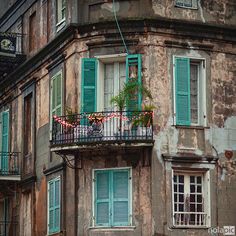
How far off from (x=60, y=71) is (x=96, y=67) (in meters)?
1.96

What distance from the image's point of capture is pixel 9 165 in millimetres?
30516

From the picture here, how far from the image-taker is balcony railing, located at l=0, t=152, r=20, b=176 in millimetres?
29656

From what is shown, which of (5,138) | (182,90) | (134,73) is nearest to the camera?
(134,73)

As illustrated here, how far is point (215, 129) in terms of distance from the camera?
25.2m

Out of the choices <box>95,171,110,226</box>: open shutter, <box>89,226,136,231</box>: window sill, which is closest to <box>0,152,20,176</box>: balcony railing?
<box>95,171,110,226</box>: open shutter

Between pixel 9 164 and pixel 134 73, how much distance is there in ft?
26.3

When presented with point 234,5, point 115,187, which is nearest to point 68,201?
point 115,187

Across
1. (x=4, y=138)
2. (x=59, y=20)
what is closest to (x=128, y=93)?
(x=59, y=20)

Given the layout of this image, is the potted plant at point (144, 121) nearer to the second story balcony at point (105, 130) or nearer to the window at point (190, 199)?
the second story balcony at point (105, 130)

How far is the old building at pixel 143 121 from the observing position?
24.1 metres

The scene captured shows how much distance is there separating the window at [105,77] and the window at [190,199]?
2.68 metres

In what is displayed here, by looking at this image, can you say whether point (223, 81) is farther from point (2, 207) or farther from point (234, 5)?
point (2, 207)

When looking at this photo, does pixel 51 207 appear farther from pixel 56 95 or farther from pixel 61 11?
pixel 61 11

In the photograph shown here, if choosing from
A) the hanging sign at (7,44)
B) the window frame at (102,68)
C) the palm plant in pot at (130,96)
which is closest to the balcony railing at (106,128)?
the palm plant in pot at (130,96)
